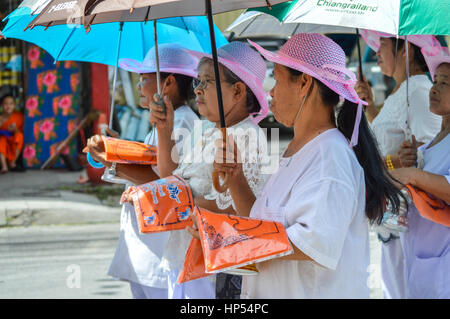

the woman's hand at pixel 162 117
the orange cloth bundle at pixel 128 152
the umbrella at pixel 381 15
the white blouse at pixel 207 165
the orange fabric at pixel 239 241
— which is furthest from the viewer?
the orange cloth bundle at pixel 128 152

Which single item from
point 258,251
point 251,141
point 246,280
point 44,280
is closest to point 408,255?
point 251,141

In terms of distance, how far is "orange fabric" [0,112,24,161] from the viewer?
1090cm

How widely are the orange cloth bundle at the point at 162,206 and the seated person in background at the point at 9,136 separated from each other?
8.21 metres

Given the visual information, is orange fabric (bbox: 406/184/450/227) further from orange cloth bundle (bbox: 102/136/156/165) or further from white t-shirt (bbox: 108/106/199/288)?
orange cloth bundle (bbox: 102/136/156/165)

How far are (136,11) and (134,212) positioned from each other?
1147mm

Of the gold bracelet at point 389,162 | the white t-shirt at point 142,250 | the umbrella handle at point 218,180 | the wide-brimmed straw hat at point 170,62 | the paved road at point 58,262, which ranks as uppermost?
the wide-brimmed straw hat at point 170,62

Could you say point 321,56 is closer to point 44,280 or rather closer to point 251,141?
point 251,141

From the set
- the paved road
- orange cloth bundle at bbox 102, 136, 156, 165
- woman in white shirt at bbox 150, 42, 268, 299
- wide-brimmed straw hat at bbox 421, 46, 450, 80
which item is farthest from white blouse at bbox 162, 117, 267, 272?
the paved road

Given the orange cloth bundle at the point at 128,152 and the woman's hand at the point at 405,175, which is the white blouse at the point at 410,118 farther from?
the orange cloth bundle at the point at 128,152

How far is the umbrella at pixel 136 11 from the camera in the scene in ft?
7.80

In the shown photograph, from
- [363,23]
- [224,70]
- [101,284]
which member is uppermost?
[363,23]

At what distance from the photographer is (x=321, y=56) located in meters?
2.64

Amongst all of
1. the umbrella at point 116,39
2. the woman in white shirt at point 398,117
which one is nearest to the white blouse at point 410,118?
the woman in white shirt at point 398,117

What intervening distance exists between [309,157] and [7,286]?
4.36m
